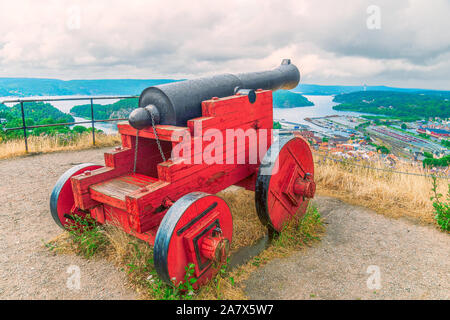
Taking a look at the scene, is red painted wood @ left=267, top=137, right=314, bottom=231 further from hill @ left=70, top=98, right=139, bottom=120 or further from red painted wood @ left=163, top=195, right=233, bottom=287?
hill @ left=70, top=98, right=139, bottom=120

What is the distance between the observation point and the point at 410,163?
6246 millimetres

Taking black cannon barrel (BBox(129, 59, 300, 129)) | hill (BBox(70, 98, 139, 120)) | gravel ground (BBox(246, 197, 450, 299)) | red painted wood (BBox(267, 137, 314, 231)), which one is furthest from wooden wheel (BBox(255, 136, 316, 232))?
hill (BBox(70, 98, 139, 120))

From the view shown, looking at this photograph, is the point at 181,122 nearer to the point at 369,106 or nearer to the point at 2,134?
the point at 2,134

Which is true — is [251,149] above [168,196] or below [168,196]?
above

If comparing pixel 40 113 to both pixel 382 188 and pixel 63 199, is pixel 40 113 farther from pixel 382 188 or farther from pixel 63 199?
pixel 382 188

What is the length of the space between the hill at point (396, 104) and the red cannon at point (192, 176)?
41.6 ft

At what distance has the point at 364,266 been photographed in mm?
3211

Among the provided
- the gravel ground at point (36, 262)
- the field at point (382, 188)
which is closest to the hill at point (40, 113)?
the gravel ground at point (36, 262)

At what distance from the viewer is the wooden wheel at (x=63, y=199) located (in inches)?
132

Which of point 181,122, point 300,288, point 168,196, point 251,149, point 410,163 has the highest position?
point 181,122

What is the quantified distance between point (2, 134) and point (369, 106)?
16933mm

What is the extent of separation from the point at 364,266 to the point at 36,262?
11.0ft

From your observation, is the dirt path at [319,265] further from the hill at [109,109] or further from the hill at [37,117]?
the hill at [109,109]

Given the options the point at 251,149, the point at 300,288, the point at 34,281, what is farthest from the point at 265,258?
the point at 34,281
